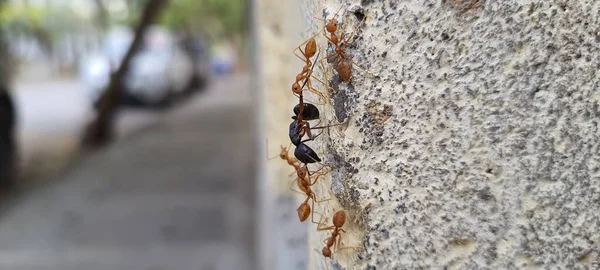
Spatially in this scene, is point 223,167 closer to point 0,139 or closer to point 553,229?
point 0,139

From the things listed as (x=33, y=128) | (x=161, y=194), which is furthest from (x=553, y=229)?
(x=33, y=128)

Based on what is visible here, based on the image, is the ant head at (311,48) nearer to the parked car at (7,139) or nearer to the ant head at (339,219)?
the ant head at (339,219)

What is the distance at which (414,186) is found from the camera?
819 mm

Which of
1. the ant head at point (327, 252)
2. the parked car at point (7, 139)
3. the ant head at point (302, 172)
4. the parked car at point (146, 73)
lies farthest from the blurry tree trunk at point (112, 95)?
the ant head at point (327, 252)

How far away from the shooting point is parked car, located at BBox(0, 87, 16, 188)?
6.11m

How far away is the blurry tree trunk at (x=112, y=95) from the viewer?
8.10 metres

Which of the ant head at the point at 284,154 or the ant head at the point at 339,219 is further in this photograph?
the ant head at the point at 284,154

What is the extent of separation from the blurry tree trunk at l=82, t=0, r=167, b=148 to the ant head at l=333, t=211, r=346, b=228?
7659 mm

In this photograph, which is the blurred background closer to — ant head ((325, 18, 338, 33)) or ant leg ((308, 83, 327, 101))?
ant leg ((308, 83, 327, 101))

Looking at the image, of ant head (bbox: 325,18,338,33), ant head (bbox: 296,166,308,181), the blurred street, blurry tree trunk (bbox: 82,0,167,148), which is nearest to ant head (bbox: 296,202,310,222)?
ant head (bbox: 296,166,308,181)

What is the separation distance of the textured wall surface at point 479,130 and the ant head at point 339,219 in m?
0.07

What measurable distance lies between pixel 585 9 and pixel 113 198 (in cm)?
576

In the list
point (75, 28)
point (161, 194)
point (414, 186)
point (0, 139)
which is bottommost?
point (414, 186)

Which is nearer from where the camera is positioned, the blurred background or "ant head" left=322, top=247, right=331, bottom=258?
"ant head" left=322, top=247, right=331, bottom=258
